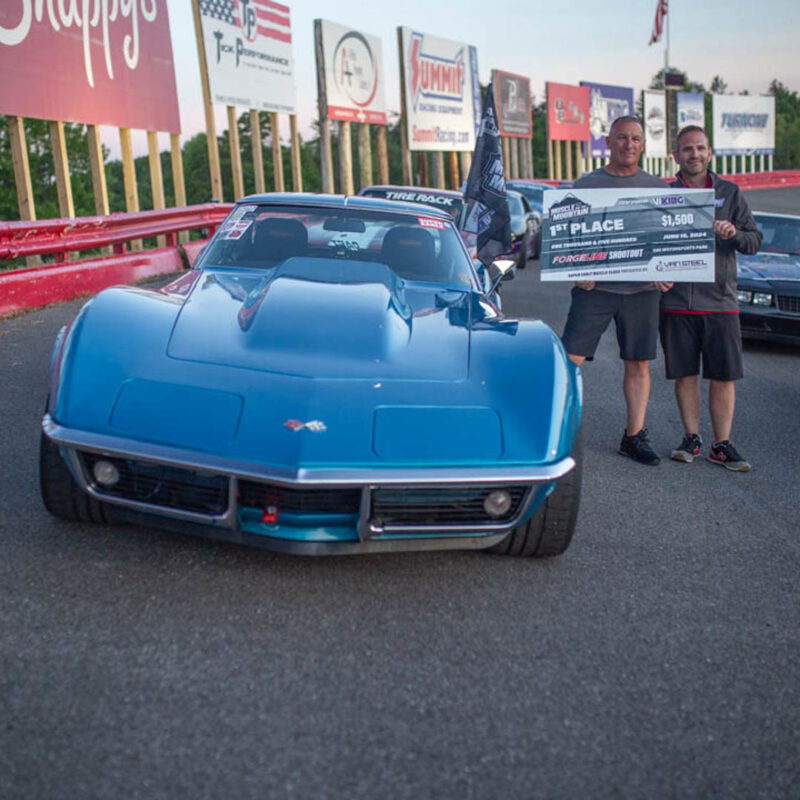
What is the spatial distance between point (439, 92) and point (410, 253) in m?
29.5

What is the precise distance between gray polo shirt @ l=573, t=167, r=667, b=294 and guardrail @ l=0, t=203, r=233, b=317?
5.55m

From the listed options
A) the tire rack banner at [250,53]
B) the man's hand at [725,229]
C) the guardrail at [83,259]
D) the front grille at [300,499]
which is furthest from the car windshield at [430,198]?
the tire rack banner at [250,53]

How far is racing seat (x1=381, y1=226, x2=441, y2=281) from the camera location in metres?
4.75

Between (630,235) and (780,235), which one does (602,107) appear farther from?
(630,235)

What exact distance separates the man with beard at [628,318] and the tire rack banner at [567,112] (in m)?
44.5

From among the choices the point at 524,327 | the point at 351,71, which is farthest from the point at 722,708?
the point at 351,71

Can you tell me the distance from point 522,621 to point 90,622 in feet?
4.28

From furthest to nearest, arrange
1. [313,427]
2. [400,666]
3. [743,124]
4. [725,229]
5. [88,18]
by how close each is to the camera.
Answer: [743,124] < [88,18] < [725,229] < [313,427] < [400,666]

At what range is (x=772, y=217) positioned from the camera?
10188mm

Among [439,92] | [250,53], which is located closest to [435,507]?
[250,53]

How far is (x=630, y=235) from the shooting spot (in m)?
5.05

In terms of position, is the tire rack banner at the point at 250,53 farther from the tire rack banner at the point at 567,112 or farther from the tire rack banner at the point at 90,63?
the tire rack banner at the point at 567,112

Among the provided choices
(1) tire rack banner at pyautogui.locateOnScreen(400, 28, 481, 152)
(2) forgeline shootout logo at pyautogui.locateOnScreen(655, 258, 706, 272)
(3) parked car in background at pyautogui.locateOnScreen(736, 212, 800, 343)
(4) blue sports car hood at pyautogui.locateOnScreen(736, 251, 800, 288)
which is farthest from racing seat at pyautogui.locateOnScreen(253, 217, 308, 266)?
(1) tire rack banner at pyautogui.locateOnScreen(400, 28, 481, 152)

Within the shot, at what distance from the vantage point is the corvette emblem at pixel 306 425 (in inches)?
115
